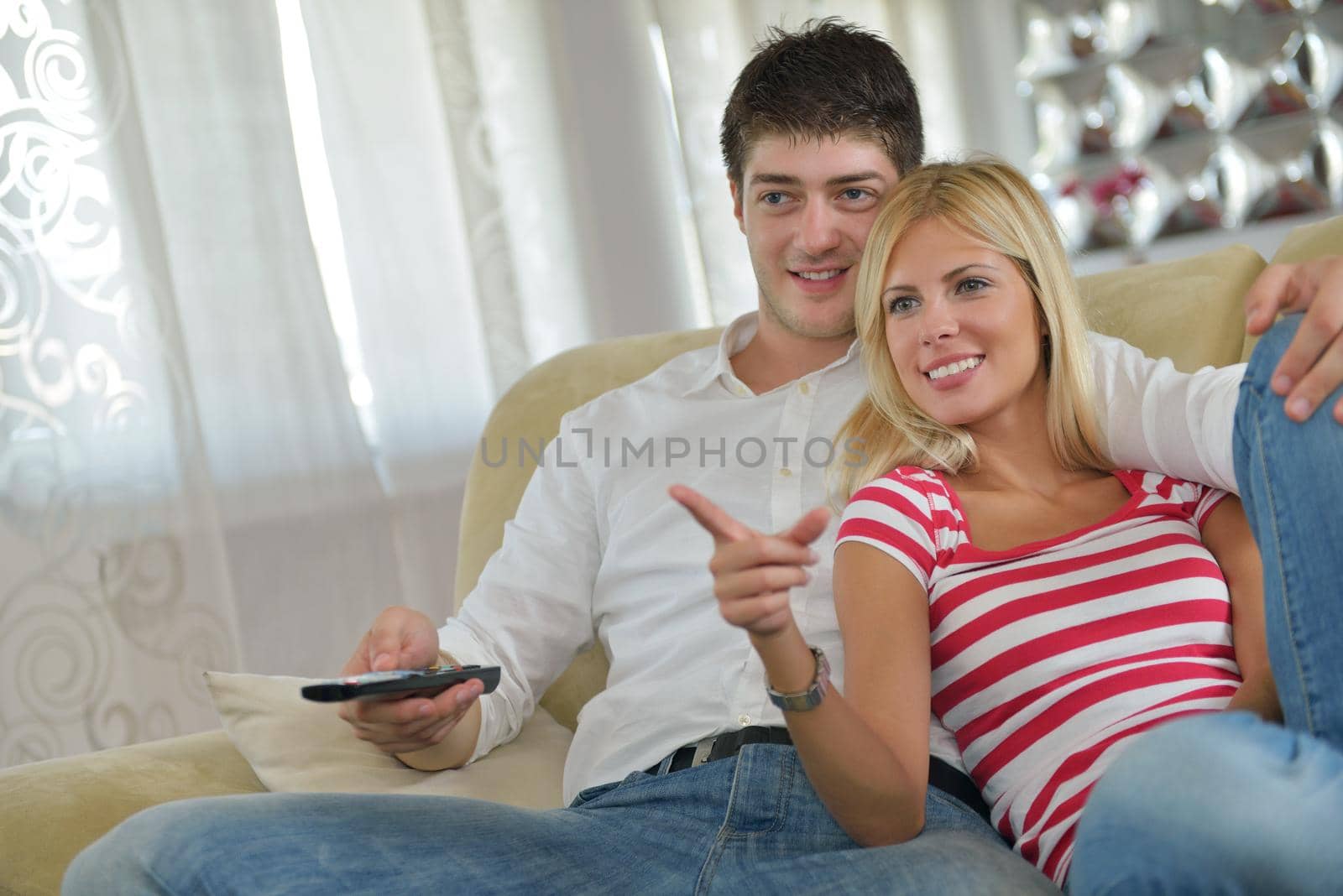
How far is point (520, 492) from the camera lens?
1728 mm

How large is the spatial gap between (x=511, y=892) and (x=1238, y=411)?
2.29 ft

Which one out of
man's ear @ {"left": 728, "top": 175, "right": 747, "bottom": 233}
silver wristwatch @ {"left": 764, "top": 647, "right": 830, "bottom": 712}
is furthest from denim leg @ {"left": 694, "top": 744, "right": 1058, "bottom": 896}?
man's ear @ {"left": 728, "top": 175, "right": 747, "bottom": 233}

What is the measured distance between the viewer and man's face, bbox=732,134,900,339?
5.28 ft

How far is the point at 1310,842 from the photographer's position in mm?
704

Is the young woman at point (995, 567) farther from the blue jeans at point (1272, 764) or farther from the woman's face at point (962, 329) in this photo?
the blue jeans at point (1272, 764)

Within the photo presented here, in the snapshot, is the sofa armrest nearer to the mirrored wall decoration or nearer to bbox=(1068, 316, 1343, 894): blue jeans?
bbox=(1068, 316, 1343, 894): blue jeans

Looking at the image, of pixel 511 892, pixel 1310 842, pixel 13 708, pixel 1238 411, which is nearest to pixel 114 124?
pixel 13 708

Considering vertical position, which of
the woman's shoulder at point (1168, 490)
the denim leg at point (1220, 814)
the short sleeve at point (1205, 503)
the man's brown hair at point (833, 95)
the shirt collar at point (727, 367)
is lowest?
the denim leg at point (1220, 814)

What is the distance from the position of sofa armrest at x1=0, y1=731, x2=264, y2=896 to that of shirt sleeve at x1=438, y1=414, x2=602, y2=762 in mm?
285

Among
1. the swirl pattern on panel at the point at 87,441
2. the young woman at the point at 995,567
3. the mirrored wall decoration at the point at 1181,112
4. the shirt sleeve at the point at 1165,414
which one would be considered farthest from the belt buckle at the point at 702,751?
the mirrored wall decoration at the point at 1181,112

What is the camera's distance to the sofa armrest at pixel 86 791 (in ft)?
3.80

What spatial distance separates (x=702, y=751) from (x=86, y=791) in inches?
24.7

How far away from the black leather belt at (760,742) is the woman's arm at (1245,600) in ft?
0.86

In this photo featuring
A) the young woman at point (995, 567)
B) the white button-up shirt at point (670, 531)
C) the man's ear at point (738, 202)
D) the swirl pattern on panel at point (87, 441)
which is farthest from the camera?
the swirl pattern on panel at point (87, 441)
